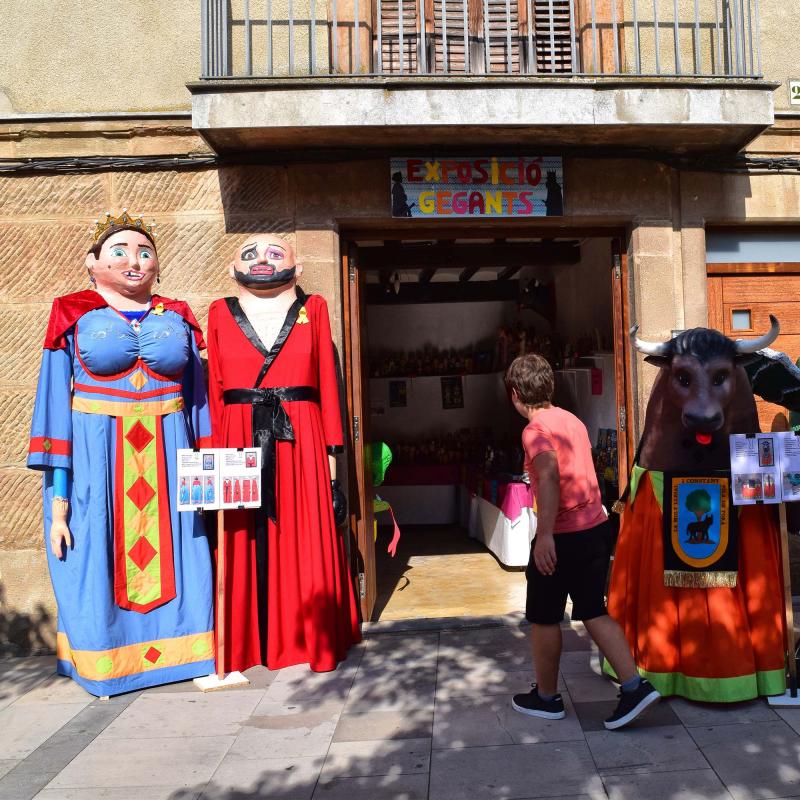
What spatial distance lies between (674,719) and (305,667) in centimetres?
213

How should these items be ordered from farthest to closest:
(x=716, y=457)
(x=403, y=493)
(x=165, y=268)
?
1. (x=403, y=493)
2. (x=165, y=268)
3. (x=716, y=457)

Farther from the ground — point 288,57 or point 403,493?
point 288,57

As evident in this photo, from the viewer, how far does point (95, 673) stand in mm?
4562

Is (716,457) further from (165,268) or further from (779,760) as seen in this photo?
(165,268)

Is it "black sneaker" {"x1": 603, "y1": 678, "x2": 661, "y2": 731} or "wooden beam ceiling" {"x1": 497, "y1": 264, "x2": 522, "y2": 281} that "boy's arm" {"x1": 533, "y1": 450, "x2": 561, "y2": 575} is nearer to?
"black sneaker" {"x1": 603, "y1": 678, "x2": 661, "y2": 731}

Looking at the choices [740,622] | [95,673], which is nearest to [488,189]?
[740,622]

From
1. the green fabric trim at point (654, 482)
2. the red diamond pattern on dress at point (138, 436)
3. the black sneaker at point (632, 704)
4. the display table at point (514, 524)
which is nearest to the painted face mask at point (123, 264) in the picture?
the red diamond pattern on dress at point (138, 436)

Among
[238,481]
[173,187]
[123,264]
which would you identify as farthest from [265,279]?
[238,481]

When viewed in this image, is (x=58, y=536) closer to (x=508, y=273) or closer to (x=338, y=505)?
(x=338, y=505)

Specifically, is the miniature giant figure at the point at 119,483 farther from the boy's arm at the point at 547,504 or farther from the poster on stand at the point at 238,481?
the boy's arm at the point at 547,504

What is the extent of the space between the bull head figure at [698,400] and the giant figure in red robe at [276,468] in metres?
1.87

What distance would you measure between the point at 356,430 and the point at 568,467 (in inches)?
85.0

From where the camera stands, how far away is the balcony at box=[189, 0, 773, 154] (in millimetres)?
4984

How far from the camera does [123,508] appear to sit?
4680 millimetres
